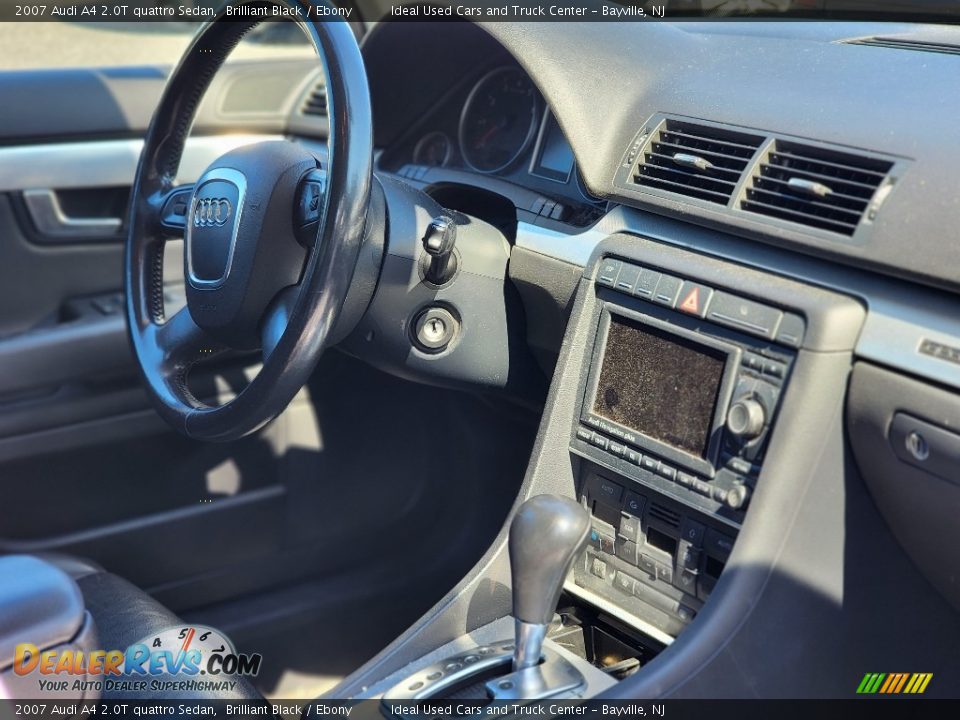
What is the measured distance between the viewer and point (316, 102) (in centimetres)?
254

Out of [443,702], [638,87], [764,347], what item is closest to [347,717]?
[443,702]

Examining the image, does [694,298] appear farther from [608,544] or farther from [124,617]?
[124,617]

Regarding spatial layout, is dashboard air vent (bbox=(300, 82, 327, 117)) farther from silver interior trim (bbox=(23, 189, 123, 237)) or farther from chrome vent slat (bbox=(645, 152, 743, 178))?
chrome vent slat (bbox=(645, 152, 743, 178))

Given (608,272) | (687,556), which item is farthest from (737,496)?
(608,272)

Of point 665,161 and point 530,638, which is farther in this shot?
point 665,161

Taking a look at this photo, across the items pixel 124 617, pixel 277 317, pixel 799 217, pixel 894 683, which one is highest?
pixel 799 217

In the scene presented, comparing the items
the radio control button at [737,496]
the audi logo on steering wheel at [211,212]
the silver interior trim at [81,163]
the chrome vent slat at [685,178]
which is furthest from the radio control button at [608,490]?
the silver interior trim at [81,163]

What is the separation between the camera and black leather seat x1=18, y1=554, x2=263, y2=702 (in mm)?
1401

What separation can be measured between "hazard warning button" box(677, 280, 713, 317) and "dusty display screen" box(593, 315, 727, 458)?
0.13 ft

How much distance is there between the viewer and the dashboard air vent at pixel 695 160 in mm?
1465

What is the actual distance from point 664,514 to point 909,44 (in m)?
0.76

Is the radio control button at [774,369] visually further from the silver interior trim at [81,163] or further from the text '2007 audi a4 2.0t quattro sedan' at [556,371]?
the silver interior trim at [81,163]

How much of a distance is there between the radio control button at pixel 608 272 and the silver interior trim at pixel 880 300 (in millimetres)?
73

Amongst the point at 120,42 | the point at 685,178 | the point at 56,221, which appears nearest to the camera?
the point at 685,178
